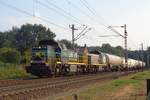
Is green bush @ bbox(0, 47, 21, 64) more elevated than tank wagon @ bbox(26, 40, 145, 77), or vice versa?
green bush @ bbox(0, 47, 21, 64)

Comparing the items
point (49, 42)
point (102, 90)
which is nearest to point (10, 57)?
point (49, 42)

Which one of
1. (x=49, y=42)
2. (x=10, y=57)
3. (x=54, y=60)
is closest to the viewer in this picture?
(x=54, y=60)

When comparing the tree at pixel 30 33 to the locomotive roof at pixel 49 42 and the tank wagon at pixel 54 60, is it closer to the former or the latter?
the tank wagon at pixel 54 60

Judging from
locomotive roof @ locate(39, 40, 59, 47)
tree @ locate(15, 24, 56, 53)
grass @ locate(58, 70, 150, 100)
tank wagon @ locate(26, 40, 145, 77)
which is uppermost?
tree @ locate(15, 24, 56, 53)

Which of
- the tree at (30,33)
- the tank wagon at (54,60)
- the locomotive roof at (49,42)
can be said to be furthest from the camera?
the tree at (30,33)

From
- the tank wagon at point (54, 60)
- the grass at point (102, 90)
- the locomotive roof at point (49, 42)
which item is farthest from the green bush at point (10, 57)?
the grass at point (102, 90)

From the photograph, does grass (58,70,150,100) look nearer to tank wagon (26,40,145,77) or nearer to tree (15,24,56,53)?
tank wagon (26,40,145,77)

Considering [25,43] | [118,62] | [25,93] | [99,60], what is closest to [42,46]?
[25,93]

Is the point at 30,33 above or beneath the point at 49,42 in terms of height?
Result: above

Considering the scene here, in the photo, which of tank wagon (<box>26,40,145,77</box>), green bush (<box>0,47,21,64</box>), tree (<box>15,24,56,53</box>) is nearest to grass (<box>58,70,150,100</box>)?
tank wagon (<box>26,40,145,77</box>)

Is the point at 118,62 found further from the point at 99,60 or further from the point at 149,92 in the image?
the point at 149,92

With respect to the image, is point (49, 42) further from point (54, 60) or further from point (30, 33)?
point (30, 33)

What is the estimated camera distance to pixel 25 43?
134750 mm

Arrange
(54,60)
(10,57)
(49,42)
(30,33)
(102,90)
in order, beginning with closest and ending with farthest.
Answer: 1. (102,90)
2. (54,60)
3. (49,42)
4. (10,57)
5. (30,33)
